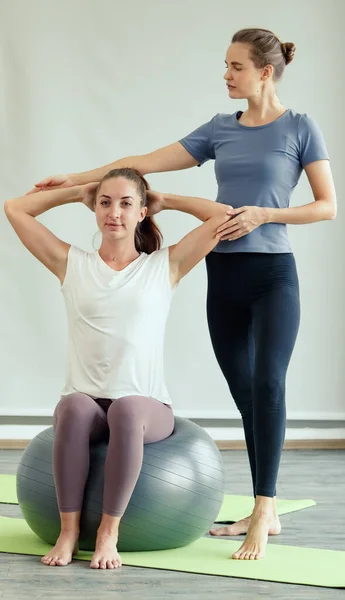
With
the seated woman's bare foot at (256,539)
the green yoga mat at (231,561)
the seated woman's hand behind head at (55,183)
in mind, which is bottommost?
the green yoga mat at (231,561)

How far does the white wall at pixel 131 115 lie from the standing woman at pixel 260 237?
1653 mm

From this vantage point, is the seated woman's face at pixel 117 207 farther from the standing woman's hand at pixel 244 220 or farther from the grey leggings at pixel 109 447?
the grey leggings at pixel 109 447

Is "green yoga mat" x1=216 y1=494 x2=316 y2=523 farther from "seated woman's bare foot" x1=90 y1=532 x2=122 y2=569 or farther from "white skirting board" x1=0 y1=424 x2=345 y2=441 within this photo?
"white skirting board" x1=0 y1=424 x2=345 y2=441

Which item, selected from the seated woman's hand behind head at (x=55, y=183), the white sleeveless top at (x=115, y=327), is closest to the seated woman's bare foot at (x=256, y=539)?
the white sleeveless top at (x=115, y=327)

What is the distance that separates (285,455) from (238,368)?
1.67 m

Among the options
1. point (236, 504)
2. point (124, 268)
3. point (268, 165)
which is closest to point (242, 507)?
point (236, 504)

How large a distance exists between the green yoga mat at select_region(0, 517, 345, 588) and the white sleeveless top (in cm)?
44

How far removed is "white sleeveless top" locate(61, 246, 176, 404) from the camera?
2.72 meters

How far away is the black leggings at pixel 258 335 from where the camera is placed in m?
2.72

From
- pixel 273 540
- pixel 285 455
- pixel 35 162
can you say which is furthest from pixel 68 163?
pixel 273 540

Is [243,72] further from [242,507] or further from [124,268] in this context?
[242,507]

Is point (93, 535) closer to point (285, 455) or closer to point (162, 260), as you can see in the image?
point (162, 260)

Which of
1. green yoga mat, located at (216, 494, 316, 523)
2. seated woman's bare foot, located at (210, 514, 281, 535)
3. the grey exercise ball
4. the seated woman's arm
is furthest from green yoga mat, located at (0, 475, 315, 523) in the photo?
the seated woman's arm

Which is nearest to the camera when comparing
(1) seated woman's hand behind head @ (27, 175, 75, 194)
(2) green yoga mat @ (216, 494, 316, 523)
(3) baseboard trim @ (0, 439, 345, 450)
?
(1) seated woman's hand behind head @ (27, 175, 75, 194)
